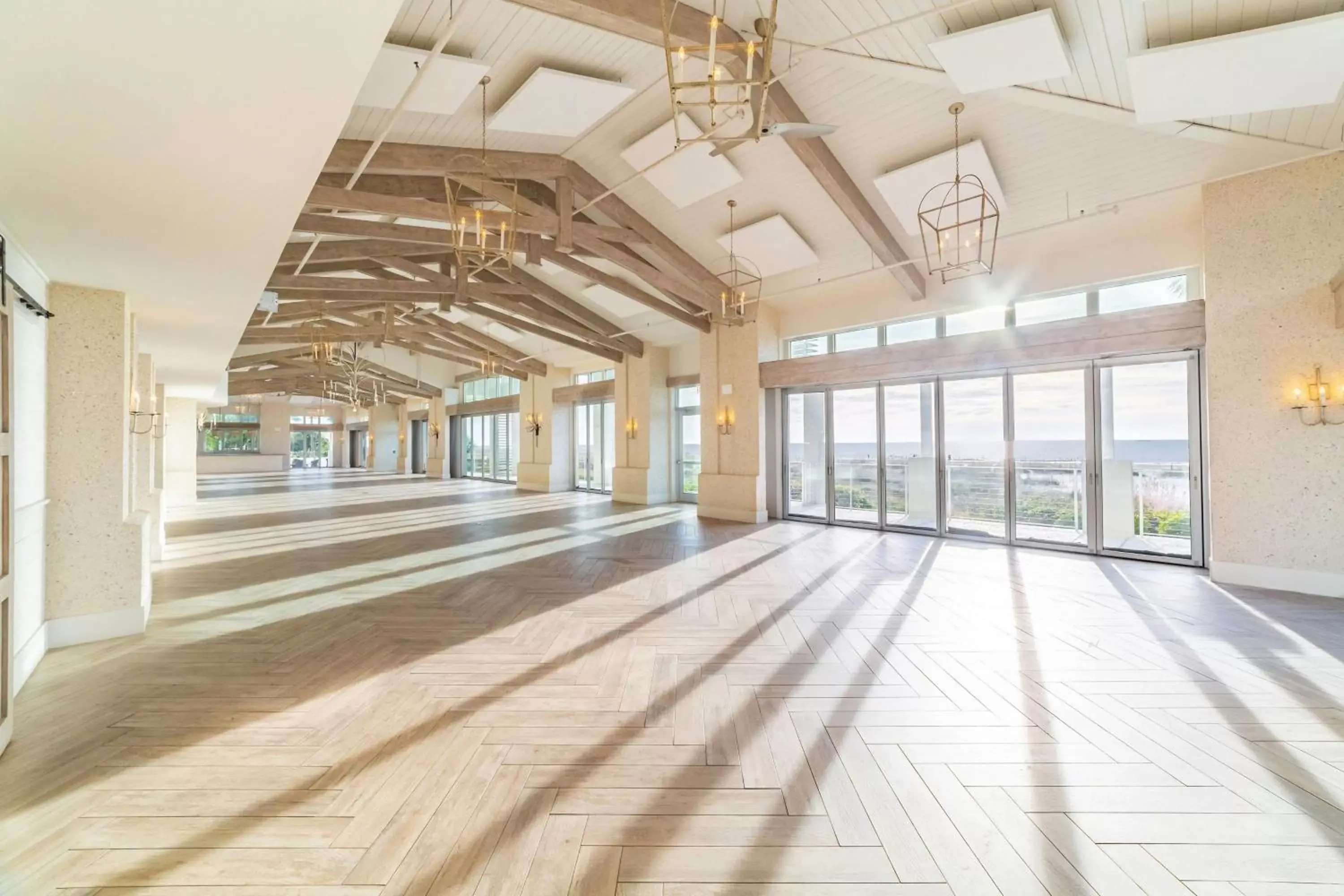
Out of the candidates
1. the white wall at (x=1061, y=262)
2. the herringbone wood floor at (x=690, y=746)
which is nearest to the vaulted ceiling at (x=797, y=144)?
the white wall at (x=1061, y=262)

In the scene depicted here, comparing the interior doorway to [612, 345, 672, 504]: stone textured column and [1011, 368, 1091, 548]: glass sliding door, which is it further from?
[1011, 368, 1091, 548]: glass sliding door

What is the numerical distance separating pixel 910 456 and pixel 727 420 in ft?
9.23

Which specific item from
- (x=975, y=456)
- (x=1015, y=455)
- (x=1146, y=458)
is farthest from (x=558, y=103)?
(x=1146, y=458)

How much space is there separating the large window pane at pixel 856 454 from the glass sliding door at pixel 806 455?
0.18 metres

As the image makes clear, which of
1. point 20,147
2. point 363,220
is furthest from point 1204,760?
point 363,220

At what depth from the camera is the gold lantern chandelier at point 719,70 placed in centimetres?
212

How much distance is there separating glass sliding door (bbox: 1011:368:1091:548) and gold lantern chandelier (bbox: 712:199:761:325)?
3.37m

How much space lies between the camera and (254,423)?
2373cm

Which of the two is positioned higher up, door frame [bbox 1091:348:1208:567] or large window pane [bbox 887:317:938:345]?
large window pane [bbox 887:317:938:345]

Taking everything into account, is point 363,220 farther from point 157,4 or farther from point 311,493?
point 311,493

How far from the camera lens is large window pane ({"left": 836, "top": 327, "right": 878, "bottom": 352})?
8.05m

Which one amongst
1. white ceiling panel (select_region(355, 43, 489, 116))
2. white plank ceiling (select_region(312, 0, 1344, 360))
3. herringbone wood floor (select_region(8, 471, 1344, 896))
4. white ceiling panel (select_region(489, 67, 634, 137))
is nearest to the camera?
herringbone wood floor (select_region(8, 471, 1344, 896))

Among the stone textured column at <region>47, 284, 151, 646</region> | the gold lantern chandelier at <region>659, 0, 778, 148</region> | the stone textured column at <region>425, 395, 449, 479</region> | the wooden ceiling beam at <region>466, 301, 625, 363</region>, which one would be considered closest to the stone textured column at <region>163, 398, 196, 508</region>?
the wooden ceiling beam at <region>466, 301, 625, 363</region>

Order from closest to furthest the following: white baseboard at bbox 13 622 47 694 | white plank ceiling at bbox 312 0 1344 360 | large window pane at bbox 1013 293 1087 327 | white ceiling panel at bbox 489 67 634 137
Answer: white baseboard at bbox 13 622 47 694
white plank ceiling at bbox 312 0 1344 360
white ceiling panel at bbox 489 67 634 137
large window pane at bbox 1013 293 1087 327
